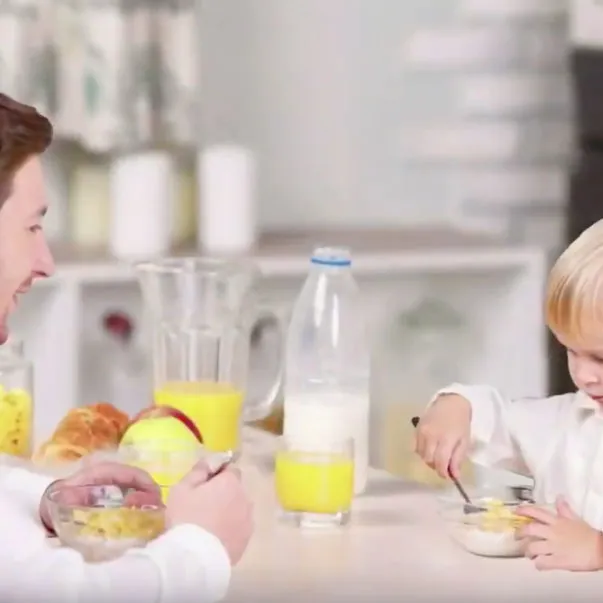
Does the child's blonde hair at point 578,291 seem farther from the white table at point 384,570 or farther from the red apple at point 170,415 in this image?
the red apple at point 170,415

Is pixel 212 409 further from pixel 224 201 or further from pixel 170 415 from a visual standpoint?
pixel 224 201

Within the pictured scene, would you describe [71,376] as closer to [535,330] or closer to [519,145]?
[535,330]

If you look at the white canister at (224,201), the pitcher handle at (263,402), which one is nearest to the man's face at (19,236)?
the pitcher handle at (263,402)

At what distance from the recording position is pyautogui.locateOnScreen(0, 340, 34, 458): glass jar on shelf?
1.24m

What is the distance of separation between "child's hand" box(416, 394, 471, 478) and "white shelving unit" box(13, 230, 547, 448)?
2.69ft

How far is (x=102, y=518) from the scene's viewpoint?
0.90m

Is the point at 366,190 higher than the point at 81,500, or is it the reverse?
the point at 366,190

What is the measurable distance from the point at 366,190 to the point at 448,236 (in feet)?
0.56

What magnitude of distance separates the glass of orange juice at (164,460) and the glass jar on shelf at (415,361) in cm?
114

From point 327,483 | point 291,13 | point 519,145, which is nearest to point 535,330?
point 519,145

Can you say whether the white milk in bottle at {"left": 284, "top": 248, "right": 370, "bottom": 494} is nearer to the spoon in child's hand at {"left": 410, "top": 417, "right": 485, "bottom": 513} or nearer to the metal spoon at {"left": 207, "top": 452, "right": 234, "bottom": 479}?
the spoon in child's hand at {"left": 410, "top": 417, "right": 485, "bottom": 513}

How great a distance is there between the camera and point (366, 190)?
2408 millimetres

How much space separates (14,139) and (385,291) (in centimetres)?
134

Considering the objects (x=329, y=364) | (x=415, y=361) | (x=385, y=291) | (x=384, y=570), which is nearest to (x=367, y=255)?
(x=385, y=291)
